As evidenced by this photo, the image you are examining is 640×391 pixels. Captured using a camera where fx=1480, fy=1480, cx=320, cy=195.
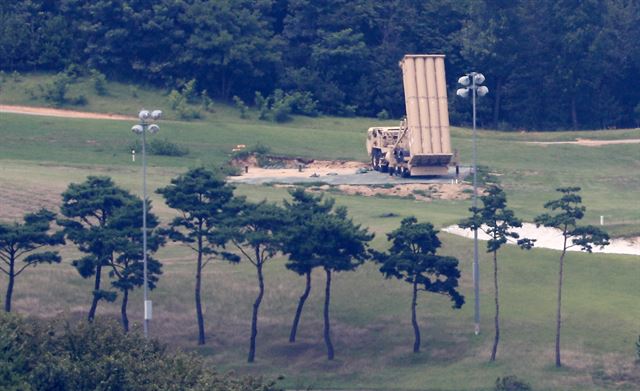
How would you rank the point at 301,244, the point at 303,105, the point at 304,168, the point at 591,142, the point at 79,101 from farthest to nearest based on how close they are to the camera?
the point at 303,105, the point at 79,101, the point at 591,142, the point at 304,168, the point at 301,244

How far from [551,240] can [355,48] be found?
50.6 meters

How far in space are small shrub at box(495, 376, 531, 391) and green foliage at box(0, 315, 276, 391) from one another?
43.2 feet

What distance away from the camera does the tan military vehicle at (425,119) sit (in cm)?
8081

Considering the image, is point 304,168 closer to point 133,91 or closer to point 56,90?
point 133,91

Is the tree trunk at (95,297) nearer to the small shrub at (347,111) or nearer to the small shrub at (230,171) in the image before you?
the small shrub at (230,171)

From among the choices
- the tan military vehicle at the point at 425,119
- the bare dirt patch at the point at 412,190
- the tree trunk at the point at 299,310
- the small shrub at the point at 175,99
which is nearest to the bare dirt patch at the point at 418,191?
the bare dirt patch at the point at 412,190

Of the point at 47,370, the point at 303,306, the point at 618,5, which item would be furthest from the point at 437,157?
the point at 47,370

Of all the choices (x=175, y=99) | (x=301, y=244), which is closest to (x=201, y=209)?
(x=301, y=244)

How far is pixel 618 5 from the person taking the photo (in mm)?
114000

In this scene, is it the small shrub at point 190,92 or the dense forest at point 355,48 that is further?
the dense forest at point 355,48

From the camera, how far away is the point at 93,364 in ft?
121

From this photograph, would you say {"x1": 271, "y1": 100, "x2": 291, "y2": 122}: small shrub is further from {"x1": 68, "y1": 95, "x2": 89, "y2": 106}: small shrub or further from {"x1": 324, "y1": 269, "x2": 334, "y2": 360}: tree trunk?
{"x1": 324, "y1": 269, "x2": 334, "y2": 360}: tree trunk

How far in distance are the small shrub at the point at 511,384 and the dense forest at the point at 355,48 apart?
6068 centimetres

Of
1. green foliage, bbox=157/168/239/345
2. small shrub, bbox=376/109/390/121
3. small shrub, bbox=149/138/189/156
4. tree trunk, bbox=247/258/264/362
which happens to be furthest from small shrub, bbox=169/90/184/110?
tree trunk, bbox=247/258/264/362
